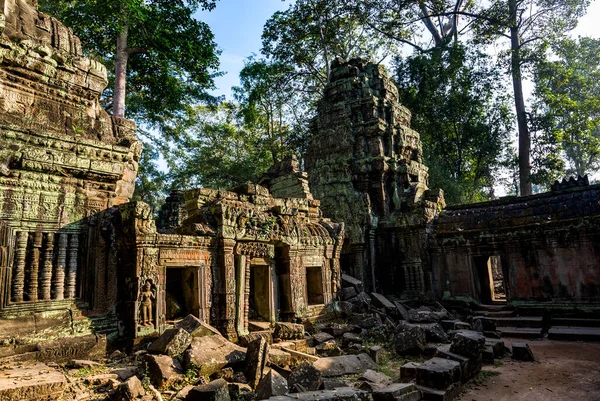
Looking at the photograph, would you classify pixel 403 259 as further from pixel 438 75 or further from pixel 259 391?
pixel 438 75

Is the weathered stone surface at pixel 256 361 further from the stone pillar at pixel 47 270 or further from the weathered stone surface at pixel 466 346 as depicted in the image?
the stone pillar at pixel 47 270

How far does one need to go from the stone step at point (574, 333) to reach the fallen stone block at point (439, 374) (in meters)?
5.14

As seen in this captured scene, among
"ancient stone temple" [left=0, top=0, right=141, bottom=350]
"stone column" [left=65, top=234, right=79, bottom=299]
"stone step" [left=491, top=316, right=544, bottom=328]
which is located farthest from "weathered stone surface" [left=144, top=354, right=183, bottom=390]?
"stone step" [left=491, top=316, right=544, bottom=328]

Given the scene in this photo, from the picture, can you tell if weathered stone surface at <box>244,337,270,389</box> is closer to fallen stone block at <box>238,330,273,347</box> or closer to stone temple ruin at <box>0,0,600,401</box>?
stone temple ruin at <box>0,0,600,401</box>

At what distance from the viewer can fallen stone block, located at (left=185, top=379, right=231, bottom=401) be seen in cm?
426

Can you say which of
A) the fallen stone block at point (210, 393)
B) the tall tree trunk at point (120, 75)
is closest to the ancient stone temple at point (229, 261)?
the fallen stone block at point (210, 393)

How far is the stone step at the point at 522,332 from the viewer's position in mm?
Result: 9430

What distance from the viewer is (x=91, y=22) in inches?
538

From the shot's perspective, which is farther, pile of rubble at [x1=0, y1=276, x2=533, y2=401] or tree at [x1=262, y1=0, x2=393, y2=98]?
tree at [x1=262, y1=0, x2=393, y2=98]

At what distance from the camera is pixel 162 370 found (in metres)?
5.00

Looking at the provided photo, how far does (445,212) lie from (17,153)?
12833 mm

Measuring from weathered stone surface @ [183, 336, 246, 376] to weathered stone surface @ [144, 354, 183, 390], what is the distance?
0.58 ft

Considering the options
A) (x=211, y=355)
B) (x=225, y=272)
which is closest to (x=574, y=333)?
(x=225, y=272)

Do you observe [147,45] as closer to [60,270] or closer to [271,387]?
[60,270]
